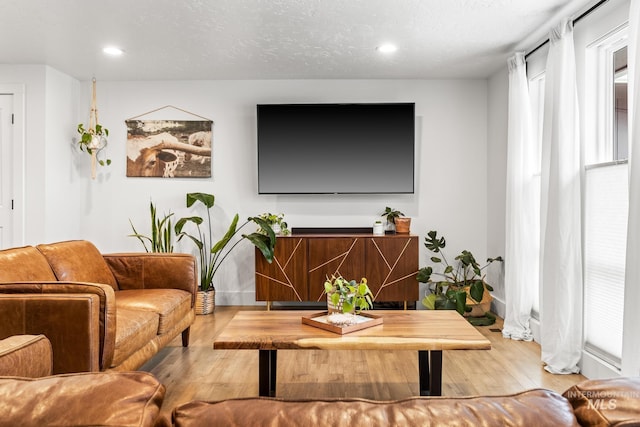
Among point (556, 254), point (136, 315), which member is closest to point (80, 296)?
point (136, 315)

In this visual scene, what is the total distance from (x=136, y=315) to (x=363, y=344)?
1.32 m

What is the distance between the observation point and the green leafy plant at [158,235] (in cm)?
483

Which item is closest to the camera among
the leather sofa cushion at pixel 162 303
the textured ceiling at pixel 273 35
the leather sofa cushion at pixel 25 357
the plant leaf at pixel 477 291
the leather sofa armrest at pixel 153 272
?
the leather sofa cushion at pixel 25 357

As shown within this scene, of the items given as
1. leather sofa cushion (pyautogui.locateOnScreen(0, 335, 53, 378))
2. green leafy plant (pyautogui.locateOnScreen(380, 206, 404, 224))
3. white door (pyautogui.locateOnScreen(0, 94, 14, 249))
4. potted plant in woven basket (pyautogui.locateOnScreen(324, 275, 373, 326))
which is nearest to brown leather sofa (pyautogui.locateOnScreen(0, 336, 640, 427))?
leather sofa cushion (pyautogui.locateOnScreen(0, 335, 53, 378))

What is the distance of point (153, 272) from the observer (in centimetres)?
352

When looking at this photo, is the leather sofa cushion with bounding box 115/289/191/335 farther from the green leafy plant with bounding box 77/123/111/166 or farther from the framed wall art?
the green leafy plant with bounding box 77/123/111/166

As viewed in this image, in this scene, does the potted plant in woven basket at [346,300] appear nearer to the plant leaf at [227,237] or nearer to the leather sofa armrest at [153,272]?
the leather sofa armrest at [153,272]

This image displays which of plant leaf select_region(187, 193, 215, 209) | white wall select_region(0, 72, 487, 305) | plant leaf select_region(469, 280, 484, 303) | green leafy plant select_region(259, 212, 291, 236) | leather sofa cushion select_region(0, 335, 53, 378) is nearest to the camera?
leather sofa cushion select_region(0, 335, 53, 378)

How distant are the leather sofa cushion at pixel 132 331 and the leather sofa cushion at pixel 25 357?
1.05m

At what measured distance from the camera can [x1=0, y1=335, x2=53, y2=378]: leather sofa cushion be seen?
1.18 metres

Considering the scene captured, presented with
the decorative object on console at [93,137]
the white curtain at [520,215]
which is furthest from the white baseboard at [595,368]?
the decorative object on console at [93,137]

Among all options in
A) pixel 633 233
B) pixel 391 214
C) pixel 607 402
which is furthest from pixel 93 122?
pixel 607 402

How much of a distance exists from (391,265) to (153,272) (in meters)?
2.16

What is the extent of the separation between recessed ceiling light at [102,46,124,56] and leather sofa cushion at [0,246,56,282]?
6.47 feet
